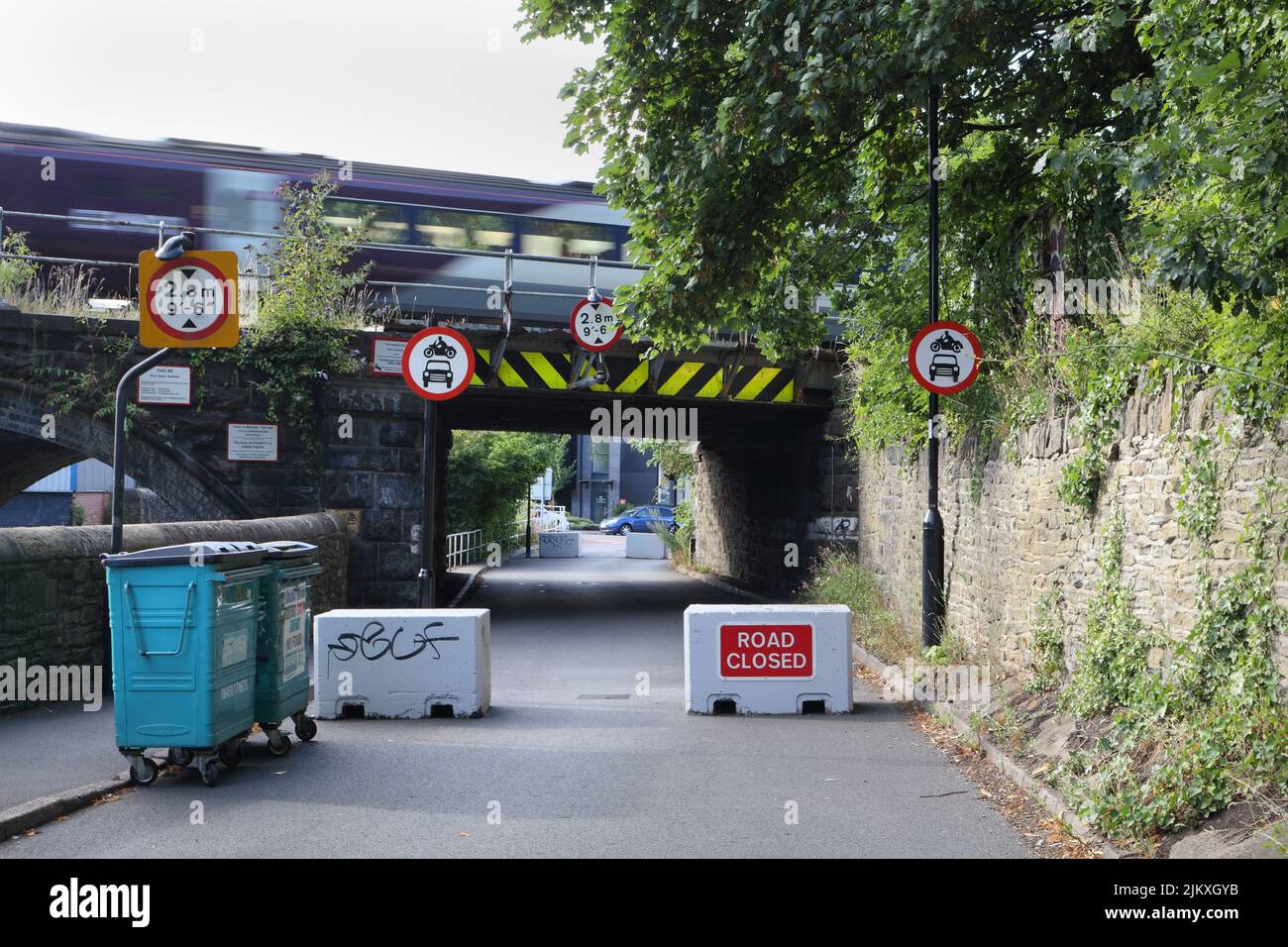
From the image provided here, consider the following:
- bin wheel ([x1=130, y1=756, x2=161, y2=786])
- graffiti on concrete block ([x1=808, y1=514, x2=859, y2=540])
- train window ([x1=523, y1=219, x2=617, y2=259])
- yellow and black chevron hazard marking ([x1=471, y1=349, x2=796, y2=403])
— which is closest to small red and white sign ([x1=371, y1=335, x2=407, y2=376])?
yellow and black chevron hazard marking ([x1=471, y1=349, x2=796, y2=403])

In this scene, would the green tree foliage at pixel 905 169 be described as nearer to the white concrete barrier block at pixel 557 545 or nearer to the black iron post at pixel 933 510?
the black iron post at pixel 933 510

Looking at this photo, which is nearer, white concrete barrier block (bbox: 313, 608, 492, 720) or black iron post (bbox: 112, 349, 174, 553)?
black iron post (bbox: 112, 349, 174, 553)

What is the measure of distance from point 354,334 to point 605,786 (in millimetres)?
11068

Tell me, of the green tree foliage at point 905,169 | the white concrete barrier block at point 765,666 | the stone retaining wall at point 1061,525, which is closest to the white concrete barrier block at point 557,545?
the stone retaining wall at point 1061,525

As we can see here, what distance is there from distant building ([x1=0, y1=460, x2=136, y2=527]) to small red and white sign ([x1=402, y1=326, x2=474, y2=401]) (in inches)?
1235

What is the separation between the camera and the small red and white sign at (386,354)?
16750 millimetres

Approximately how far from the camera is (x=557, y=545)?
42719 mm

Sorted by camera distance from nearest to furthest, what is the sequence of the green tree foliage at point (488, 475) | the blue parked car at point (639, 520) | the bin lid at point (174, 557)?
the bin lid at point (174, 557)
the green tree foliage at point (488, 475)
the blue parked car at point (639, 520)

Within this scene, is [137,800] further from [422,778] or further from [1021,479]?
[1021,479]

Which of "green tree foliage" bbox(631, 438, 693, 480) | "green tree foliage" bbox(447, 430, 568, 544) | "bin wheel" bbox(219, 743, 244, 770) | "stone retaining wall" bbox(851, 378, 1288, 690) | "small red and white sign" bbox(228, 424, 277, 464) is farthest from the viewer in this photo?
"green tree foliage" bbox(447, 430, 568, 544)

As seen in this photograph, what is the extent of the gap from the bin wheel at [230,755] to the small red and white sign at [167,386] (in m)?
9.34

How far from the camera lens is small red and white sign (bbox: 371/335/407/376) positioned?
1675 cm

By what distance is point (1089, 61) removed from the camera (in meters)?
10.7

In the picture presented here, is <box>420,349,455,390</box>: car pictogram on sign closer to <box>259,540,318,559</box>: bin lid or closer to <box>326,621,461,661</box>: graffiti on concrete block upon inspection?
<box>326,621,461,661</box>: graffiti on concrete block
